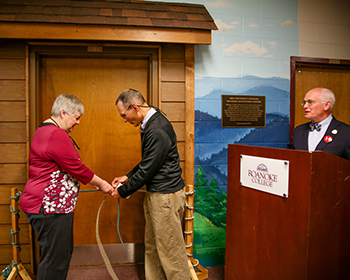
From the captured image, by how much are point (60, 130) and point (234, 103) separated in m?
1.57

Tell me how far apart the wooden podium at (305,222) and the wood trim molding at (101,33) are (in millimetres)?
1130

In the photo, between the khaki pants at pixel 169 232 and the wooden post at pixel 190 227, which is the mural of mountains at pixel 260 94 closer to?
the wooden post at pixel 190 227

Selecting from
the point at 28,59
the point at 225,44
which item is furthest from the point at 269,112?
the point at 28,59

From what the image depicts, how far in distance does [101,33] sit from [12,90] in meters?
0.93

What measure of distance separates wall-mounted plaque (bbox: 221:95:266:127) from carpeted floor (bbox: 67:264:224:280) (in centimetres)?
138

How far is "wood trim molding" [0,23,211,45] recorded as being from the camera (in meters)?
1.81

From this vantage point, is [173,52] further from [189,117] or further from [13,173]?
[13,173]

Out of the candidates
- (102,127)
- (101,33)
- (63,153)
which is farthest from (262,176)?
(101,33)

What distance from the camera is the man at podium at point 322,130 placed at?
5.43 feet

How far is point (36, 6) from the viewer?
1.88 metres

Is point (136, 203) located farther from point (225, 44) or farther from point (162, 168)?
point (225, 44)

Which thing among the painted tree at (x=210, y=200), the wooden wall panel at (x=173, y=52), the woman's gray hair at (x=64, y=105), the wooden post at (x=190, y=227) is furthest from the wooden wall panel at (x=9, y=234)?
the wooden wall panel at (x=173, y=52)

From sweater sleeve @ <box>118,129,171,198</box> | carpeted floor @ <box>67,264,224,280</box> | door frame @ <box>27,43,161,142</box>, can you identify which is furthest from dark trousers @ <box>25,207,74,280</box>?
door frame @ <box>27,43,161,142</box>

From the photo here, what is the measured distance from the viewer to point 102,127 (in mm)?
2232
